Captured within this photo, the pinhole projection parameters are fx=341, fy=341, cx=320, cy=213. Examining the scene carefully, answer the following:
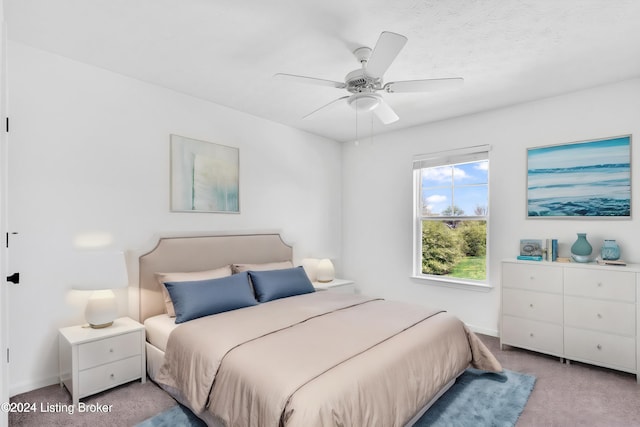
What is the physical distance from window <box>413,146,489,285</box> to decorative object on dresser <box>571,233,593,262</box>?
3.08ft

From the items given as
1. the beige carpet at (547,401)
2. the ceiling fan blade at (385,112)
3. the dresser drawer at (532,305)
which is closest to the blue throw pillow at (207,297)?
the beige carpet at (547,401)

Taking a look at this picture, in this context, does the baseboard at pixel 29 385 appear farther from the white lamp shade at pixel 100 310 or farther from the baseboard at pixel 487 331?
the baseboard at pixel 487 331

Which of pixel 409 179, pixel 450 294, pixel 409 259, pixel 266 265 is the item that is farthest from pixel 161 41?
pixel 450 294

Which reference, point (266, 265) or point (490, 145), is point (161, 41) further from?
point (490, 145)

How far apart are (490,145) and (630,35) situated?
1597 millimetres

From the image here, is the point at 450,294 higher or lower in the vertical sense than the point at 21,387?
higher

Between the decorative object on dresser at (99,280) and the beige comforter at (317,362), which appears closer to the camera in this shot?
the beige comforter at (317,362)

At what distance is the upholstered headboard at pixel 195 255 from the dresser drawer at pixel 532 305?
2515 mm

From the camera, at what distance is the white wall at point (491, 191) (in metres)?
3.16

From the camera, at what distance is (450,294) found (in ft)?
13.8

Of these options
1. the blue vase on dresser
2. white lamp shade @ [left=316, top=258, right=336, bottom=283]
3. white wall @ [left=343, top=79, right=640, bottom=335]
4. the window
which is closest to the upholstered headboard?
white lamp shade @ [left=316, top=258, right=336, bottom=283]

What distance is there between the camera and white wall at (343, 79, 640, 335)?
316cm

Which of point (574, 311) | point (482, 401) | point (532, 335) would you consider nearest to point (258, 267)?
point (482, 401)

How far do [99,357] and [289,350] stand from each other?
1517 millimetres
